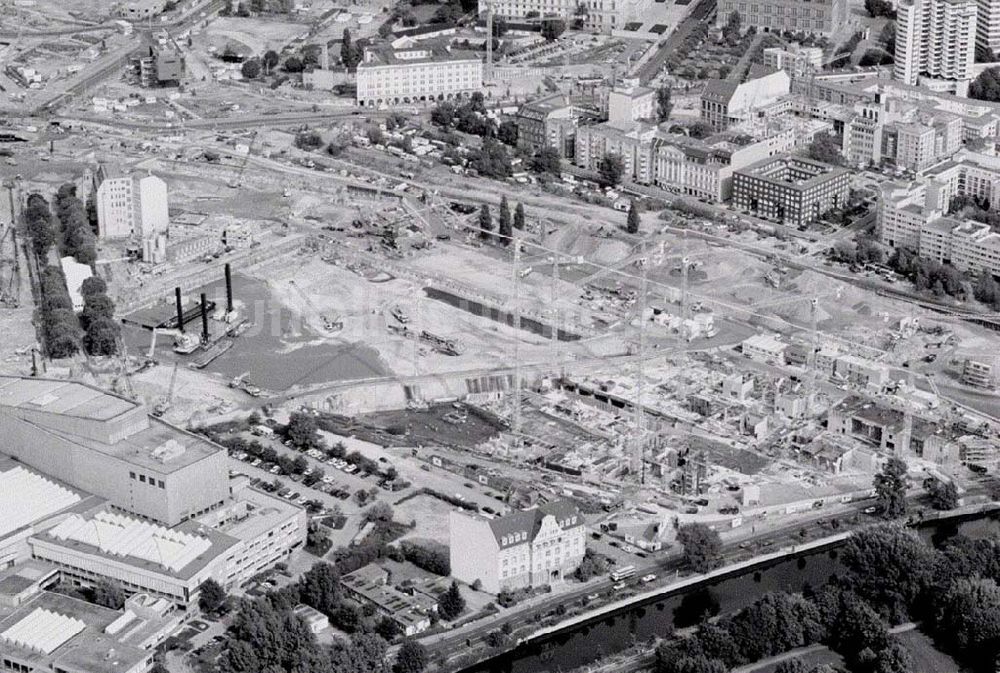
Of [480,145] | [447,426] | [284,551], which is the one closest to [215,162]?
[480,145]

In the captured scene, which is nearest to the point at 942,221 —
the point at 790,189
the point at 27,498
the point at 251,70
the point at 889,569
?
the point at 790,189

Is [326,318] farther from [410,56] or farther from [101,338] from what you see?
[410,56]

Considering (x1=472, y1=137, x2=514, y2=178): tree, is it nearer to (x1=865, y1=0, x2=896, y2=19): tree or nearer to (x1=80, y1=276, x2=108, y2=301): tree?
(x1=80, y1=276, x2=108, y2=301): tree

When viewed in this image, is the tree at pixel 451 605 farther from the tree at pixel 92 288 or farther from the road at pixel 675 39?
the road at pixel 675 39

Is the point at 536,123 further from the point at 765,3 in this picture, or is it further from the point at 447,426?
the point at 447,426

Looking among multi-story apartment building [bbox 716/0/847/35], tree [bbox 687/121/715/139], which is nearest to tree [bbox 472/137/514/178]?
tree [bbox 687/121/715/139]
